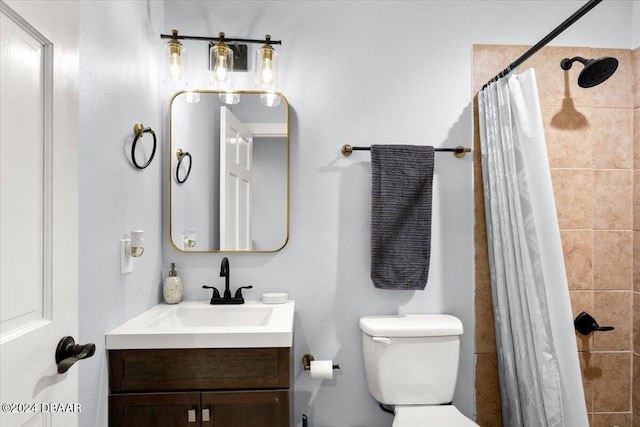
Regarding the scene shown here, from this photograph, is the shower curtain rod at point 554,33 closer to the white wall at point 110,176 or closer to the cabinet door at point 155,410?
the white wall at point 110,176

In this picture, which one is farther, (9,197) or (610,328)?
(610,328)

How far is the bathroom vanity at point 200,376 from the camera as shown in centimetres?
135

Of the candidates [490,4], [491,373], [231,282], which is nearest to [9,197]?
[231,282]

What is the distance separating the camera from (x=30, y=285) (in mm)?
715

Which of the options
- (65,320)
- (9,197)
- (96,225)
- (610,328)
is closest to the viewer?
(9,197)

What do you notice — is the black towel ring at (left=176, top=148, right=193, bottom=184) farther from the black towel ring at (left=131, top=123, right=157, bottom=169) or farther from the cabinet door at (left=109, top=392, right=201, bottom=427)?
the cabinet door at (left=109, top=392, right=201, bottom=427)

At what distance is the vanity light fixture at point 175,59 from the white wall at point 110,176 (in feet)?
0.31

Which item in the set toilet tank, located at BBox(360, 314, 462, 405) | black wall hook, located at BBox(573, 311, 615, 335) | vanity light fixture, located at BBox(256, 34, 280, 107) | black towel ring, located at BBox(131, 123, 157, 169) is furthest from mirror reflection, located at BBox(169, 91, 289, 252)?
black wall hook, located at BBox(573, 311, 615, 335)

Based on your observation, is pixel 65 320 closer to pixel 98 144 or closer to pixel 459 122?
pixel 98 144

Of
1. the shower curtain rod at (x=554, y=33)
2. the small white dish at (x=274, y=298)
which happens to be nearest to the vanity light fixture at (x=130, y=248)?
the small white dish at (x=274, y=298)

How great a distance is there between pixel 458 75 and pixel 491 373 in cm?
144

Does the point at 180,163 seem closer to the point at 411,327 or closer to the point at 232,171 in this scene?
the point at 232,171

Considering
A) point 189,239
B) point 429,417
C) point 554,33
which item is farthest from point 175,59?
point 429,417

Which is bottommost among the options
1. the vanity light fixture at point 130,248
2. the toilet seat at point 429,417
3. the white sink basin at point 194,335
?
the toilet seat at point 429,417
